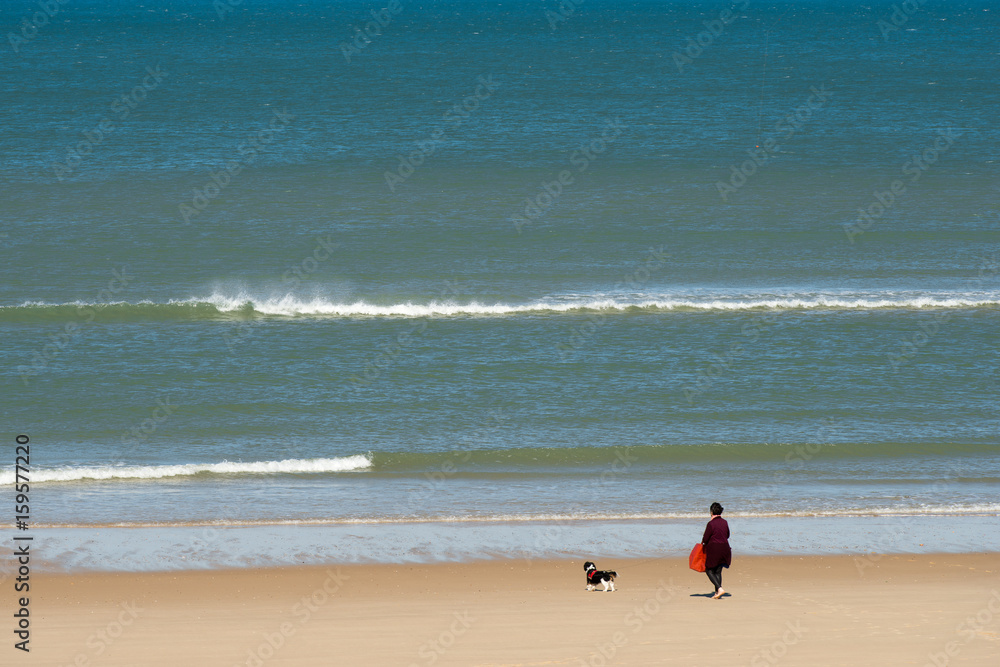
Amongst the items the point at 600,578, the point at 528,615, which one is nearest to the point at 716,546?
the point at 600,578

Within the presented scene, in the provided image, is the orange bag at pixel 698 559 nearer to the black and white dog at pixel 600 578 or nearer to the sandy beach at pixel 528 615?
the sandy beach at pixel 528 615

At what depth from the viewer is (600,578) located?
10.4 m

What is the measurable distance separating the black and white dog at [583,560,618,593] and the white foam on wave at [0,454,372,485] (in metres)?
4.96

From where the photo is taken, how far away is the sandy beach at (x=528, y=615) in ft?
29.8

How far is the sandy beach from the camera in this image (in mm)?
9070

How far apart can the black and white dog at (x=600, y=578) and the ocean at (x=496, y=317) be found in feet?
3.44

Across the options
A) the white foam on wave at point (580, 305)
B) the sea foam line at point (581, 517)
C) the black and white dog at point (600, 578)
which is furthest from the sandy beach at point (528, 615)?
the white foam on wave at point (580, 305)

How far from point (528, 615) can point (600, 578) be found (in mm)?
927

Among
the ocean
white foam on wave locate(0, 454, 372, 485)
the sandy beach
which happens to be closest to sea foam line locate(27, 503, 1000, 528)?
the ocean

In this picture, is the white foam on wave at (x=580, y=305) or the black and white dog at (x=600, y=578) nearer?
the black and white dog at (x=600, y=578)

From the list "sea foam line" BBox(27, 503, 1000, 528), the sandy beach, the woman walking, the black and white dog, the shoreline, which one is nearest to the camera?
the sandy beach

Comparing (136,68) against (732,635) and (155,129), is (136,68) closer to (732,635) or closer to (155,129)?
(155,129)

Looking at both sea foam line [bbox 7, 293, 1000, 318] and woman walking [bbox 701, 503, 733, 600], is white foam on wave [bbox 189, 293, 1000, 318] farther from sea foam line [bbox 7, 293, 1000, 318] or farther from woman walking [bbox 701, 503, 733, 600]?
woman walking [bbox 701, 503, 733, 600]

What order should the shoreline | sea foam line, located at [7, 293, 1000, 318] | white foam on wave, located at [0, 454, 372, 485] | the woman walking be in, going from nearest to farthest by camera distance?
the woman walking < the shoreline < white foam on wave, located at [0, 454, 372, 485] < sea foam line, located at [7, 293, 1000, 318]
